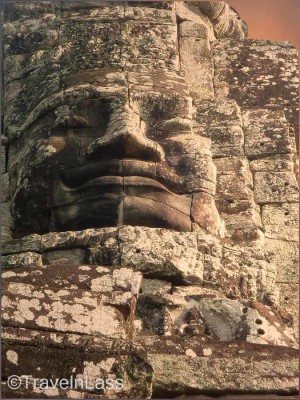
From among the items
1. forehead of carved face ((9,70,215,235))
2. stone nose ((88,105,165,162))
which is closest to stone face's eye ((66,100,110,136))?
forehead of carved face ((9,70,215,235))

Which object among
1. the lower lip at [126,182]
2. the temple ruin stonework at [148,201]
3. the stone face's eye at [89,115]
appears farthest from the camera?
the stone face's eye at [89,115]

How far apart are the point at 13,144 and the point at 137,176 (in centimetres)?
175

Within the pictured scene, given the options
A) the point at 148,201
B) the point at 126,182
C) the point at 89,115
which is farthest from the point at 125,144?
the point at 89,115

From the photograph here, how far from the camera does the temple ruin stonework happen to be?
14.2 meters

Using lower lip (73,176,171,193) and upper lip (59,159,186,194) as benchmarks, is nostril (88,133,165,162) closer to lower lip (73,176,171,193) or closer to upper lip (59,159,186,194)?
upper lip (59,159,186,194)

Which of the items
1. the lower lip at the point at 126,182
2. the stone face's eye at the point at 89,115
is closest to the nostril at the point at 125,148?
the lower lip at the point at 126,182

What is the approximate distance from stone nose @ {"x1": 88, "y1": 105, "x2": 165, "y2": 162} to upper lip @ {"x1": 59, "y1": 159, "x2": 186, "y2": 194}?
0.06 m

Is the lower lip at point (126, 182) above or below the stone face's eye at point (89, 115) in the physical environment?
below

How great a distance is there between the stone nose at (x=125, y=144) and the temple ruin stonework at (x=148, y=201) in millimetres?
18

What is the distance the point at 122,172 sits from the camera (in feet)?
52.8

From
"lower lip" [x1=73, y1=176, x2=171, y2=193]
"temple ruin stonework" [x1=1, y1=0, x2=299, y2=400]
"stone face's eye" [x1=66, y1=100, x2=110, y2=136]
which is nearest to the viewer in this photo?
"temple ruin stonework" [x1=1, y1=0, x2=299, y2=400]

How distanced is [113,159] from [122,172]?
0.15 meters

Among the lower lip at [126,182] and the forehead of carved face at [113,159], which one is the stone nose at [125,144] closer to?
the forehead of carved face at [113,159]

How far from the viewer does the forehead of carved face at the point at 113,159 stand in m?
16.0
